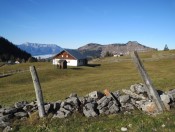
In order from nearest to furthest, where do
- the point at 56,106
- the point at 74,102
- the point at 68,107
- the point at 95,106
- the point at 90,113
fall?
1. the point at 90,113
2. the point at 68,107
3. the point at 95,106
4. the point at 74,102
5. the point at 56,106

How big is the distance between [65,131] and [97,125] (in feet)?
4.77

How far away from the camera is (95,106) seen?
1543 cm

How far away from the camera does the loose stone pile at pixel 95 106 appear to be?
14719 mm

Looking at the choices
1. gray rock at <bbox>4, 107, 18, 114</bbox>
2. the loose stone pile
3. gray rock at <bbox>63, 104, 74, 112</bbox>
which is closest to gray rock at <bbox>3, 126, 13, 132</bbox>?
the loose stone pile

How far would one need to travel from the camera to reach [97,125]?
13039mm

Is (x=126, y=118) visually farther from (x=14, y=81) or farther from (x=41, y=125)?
(x=14, y=81)

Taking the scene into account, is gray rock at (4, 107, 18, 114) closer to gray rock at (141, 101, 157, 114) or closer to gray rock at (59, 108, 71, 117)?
gray rock at (59, 108, 71, 117)

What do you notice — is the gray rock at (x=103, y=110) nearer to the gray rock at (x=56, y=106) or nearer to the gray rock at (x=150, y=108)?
the gray rock at (x=150, y=108)

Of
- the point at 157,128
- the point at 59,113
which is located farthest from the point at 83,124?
the point at 157,128

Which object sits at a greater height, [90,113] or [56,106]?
[56,106]

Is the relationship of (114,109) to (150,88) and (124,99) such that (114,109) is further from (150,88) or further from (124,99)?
(150,88)

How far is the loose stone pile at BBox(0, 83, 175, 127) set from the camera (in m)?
14.7

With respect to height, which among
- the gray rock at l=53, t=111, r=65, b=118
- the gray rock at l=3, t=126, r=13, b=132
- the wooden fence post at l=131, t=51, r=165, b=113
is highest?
the wooden fence post at l=131, t=51, r=165, b=113

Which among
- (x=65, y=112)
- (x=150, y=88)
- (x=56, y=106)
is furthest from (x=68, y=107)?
(x=150, y=88)
